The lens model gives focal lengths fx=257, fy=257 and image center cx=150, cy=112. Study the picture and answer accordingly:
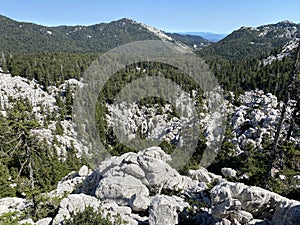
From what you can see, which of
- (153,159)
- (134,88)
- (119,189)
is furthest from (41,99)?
(119,189)

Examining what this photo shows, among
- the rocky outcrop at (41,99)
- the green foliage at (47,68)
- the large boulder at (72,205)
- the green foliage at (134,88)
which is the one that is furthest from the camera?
the green foliage at (47,68)

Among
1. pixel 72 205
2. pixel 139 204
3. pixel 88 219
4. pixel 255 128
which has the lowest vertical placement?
pixel 139 204

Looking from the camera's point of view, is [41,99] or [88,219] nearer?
[88,219]

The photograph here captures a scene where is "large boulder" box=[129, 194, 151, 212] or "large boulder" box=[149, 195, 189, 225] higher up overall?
"large boulder" box=[149, 195, 189, 225]

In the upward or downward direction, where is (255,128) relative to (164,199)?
upward

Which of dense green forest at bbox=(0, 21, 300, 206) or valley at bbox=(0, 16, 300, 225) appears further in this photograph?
dense green forest at bbox=(0, 21, 300, 206)

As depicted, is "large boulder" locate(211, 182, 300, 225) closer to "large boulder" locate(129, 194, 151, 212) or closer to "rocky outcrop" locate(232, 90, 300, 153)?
"large boulder" locate(129, 194, 151, 212)

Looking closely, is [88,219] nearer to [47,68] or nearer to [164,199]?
[164,199]

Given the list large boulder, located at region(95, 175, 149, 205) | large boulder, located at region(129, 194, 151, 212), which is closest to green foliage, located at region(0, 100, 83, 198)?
large boulder, located at region(95, 175, 149, 205)

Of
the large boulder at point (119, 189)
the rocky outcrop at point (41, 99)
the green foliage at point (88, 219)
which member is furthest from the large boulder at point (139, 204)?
the rocky outcrop at point (41, 99)

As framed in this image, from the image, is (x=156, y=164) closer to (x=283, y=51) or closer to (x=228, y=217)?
(x=228, y=217)

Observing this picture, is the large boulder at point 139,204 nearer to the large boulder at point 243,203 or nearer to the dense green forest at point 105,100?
the large boulder at point 243,203

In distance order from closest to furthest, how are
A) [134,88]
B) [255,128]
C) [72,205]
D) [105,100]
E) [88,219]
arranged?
1. [88,219]
2. [72,205]
3. [255,128]
4. [105,100]
5. [134,88]
